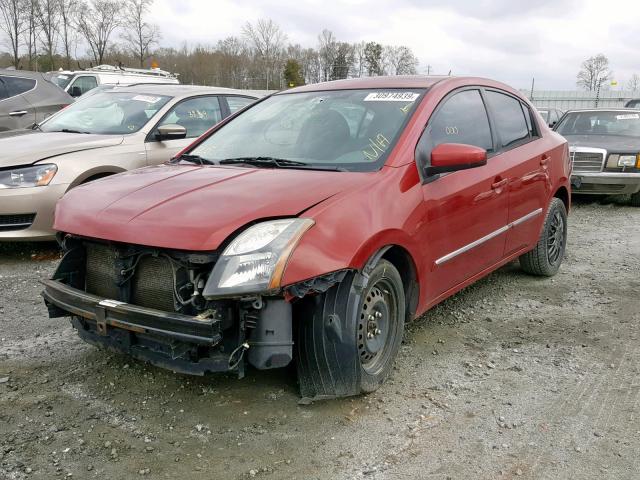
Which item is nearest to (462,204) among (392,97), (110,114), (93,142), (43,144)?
(392,97)

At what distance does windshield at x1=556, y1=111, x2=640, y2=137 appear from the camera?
1012 cm

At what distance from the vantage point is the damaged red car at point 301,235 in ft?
8.62

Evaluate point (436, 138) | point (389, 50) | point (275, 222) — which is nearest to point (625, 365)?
point (436, 138)

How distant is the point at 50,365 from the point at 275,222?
1.74m

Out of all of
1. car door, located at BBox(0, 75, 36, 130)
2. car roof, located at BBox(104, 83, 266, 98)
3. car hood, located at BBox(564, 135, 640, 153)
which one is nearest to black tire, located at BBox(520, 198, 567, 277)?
car roof, located at BBox(104, 83, 266, 98)

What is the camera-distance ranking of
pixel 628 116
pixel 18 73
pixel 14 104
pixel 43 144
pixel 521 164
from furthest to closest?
pixel 628 116
pixel 18 73
pixel 14 104
pixel 43 144
pixel 521 164

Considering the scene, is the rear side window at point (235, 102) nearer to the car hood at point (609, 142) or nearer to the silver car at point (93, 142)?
the silver car at point (93, 142)

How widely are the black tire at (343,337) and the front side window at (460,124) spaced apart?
37.2 inches

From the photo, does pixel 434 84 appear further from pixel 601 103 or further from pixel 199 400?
pixel 601 103

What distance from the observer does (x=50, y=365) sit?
11.3 ft

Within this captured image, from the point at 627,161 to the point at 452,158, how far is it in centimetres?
711

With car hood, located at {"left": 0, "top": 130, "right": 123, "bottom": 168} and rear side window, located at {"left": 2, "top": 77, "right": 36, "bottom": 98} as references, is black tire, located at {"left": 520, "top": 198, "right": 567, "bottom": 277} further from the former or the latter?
rear side window, located at {"left": 2, "top": 77, "right": 36, "bottom": 98}

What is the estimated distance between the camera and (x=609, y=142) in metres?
9.72

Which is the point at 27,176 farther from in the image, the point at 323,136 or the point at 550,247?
the point at 550,247
